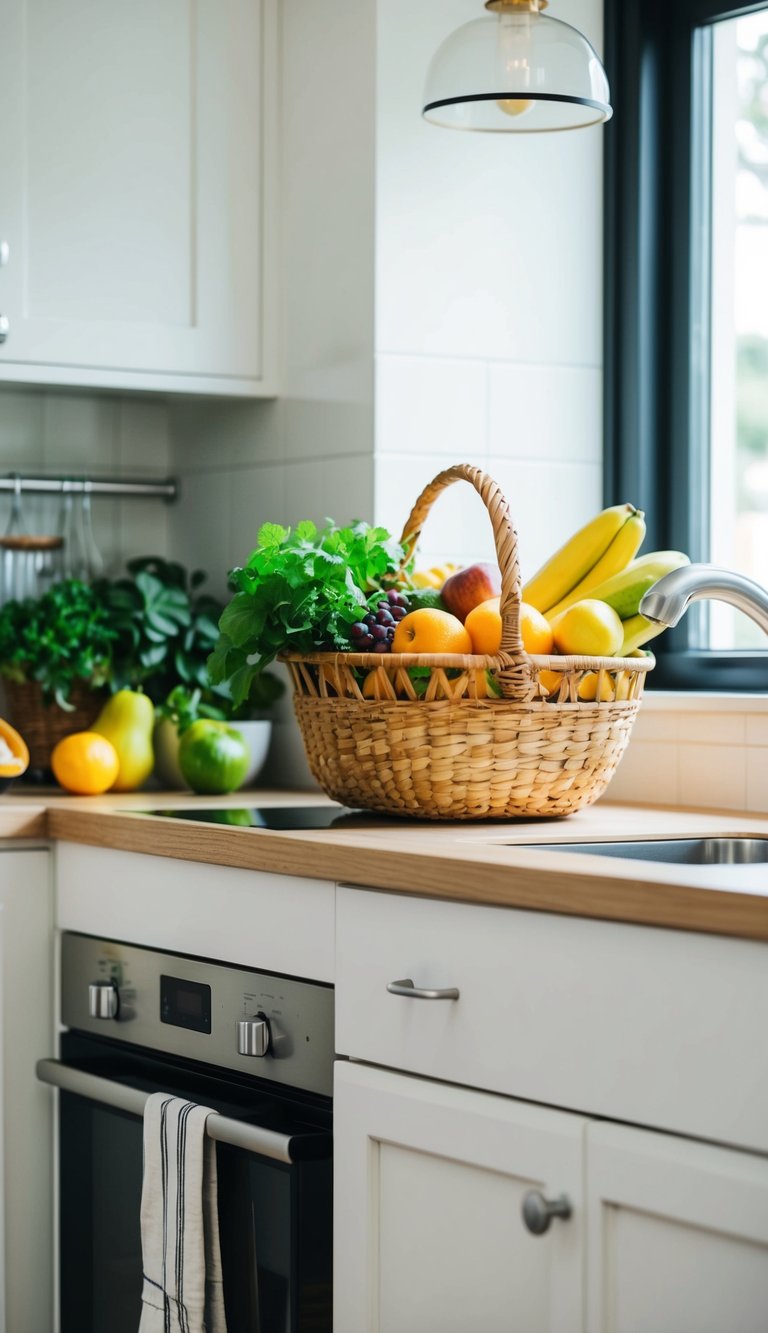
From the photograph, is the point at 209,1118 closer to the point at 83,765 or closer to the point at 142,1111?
A: the point at 142,1111

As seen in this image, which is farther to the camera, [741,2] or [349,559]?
[741,2]

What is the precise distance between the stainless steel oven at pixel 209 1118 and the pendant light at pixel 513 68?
3.00 ft

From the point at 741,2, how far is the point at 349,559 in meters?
1.00

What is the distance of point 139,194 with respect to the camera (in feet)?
7.57

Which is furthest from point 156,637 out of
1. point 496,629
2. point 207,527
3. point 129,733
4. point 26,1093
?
point 496,629

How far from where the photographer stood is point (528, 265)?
2303 millimetres

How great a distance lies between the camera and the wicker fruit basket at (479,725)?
Result: 1.69 metres

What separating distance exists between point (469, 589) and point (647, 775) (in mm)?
460

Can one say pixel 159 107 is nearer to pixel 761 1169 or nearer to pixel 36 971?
pixel 36 971

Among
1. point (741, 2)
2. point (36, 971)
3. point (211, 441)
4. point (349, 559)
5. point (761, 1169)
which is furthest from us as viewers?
point (211, 441)

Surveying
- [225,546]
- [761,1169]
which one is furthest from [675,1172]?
[225,546]

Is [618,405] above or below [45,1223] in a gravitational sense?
above

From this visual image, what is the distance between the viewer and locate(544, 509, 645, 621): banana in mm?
1849

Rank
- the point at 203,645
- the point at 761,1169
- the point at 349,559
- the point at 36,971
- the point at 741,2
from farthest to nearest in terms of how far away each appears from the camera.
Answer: the point at 203,645, the point at 741,2, the point at 36,971, the point at 349,559, the point at 761,1169
